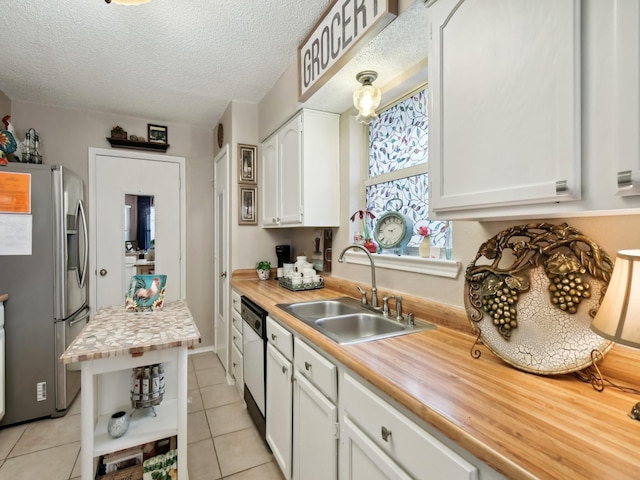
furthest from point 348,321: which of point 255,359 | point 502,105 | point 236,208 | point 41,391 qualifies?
point 41,391

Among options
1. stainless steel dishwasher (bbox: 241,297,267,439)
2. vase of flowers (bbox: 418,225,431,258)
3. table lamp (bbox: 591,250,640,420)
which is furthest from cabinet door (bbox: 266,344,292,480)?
table lamp (bbox: 591,250,640,420)

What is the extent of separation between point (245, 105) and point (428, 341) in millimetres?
2716

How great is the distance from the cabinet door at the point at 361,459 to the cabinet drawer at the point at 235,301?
5.02ft

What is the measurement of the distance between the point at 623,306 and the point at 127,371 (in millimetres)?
2006

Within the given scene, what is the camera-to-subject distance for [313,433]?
54.1 inches

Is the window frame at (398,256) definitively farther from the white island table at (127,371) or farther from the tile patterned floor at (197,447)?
the tile patterned floor at (197,447)

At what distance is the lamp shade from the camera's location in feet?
2.31

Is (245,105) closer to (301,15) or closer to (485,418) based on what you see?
(301,15)

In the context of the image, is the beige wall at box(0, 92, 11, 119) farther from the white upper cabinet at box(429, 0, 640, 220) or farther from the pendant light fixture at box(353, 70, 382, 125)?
the white upper cabinet at box(429, 0, 640, 220)

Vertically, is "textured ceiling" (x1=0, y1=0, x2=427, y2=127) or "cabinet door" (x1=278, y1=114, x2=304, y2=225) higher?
"textured ceiling" (x1=0, y1=0, x2=427, y2=127)

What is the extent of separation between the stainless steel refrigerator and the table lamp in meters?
3.02

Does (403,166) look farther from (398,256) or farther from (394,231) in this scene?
(398,256)

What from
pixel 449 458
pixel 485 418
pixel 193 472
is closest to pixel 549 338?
pixel 485 418

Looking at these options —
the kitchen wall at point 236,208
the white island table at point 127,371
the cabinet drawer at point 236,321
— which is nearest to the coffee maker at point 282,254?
the kitchen wall at point 236,208
